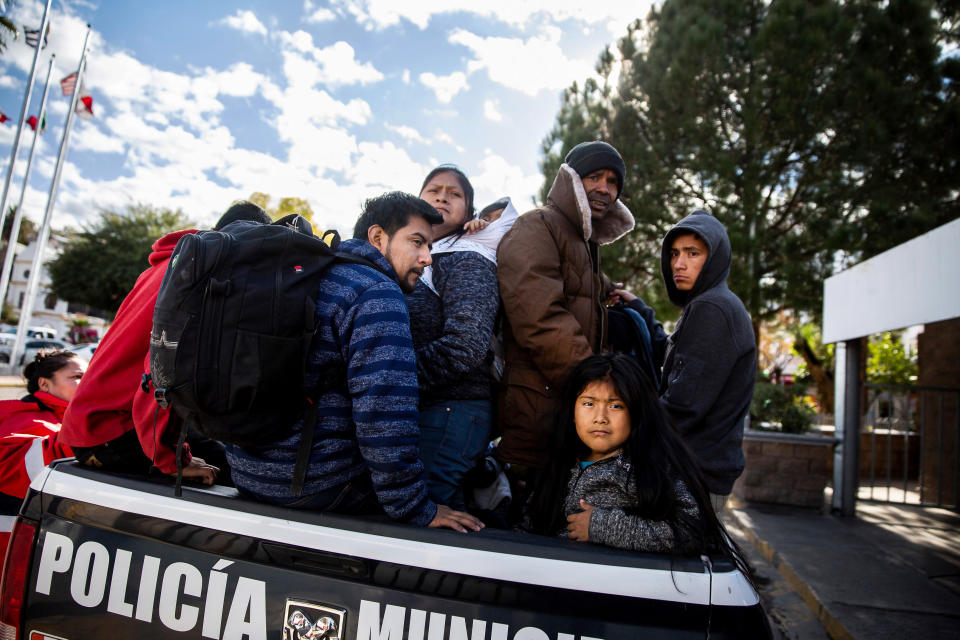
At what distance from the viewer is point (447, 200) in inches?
103

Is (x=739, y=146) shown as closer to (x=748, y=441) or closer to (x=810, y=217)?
(x=810, y=217)

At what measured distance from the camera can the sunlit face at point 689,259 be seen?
2.60 metres

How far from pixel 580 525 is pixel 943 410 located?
28.9 feet

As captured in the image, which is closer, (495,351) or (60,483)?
(60,483)

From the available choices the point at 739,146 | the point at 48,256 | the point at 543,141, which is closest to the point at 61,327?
the point at 48,256

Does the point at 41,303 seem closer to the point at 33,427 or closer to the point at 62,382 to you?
the point at 62,382

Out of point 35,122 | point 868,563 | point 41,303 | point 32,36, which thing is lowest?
point 868,563

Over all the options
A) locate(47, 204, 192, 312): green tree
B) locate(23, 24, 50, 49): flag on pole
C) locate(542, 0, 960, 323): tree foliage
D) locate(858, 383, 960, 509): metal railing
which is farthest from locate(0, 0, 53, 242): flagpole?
locate(858, 383, 960, 509): metal railing

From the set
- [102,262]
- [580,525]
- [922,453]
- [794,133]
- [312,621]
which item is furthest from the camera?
[102,262]

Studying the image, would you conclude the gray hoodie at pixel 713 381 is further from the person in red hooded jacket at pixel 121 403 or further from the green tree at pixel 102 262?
the green tree at pixel 102 262

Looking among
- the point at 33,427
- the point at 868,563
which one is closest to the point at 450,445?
the point at 33,427

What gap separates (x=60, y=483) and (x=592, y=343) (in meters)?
1.84

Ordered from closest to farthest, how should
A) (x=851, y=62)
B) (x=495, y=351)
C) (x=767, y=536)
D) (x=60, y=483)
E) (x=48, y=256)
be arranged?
1. (x=60, y=483)
2. (x=495, y=351)
3. (x=767, y=536)
4. (x=851, y=62)
5. (x=48, y=256)

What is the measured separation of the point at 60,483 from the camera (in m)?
1.63
